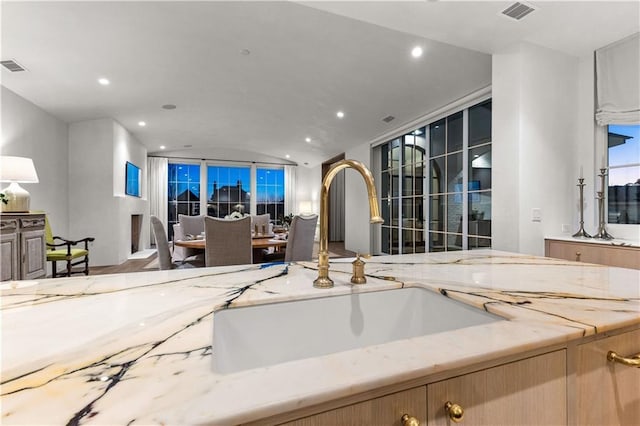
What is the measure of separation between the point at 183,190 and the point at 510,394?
9600mm

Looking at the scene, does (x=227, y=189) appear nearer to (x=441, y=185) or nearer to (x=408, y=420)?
(x=441, y=185)

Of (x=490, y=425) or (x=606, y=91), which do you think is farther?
(x=606, y=91)

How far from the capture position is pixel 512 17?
7.81 ft

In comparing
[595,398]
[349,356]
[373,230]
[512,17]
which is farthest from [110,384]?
[373,230]

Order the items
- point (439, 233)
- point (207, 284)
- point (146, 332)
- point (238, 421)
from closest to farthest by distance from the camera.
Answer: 1. point (238, 421)
2. point (146, 332)
3. point (207, 284)
4. point (439, 233)

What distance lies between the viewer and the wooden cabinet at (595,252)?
2.26 m

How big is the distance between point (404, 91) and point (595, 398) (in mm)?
4062

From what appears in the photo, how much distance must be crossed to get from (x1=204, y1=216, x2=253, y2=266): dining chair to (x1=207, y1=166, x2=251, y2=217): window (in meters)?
6.52

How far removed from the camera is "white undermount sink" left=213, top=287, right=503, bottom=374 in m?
0.77

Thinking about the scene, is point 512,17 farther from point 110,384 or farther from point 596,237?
point 110,384

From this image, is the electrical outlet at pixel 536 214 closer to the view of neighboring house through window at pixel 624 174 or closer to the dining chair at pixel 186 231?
the view of neighboring house through window at pixel 624 174

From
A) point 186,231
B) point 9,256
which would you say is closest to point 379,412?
point 9,256

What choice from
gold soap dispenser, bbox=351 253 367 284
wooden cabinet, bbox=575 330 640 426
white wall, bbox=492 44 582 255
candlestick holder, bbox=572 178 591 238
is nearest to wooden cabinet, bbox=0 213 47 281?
gold soap dispenser, bbox=351 253 367 284

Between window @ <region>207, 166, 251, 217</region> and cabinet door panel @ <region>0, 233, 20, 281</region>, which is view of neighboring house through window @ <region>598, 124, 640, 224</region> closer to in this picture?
cabinet door panel @ <region>0, 233, 20, 281</region>
